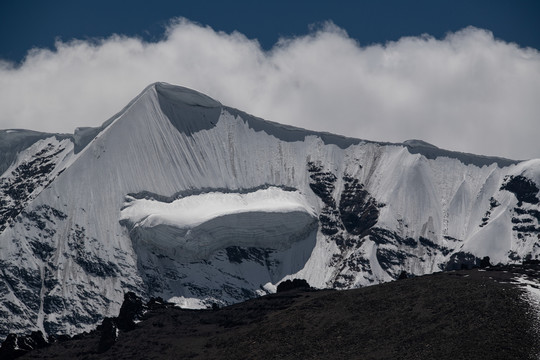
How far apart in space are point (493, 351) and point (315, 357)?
27.2 m

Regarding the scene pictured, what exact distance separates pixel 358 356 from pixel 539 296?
25725mm

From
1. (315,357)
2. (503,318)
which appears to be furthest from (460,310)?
(315,357)

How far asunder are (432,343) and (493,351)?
427 inches

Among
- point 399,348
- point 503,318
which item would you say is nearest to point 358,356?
point 399,348

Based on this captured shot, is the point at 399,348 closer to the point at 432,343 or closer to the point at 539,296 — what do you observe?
the point at 432,343

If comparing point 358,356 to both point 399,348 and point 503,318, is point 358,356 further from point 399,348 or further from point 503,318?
point 503,318

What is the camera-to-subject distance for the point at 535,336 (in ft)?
602

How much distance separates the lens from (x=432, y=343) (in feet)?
625

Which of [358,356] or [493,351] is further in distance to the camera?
[358,356]

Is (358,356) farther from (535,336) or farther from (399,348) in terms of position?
(535,336)

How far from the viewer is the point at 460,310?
7810 inches

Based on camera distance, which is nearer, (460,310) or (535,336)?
(535,336)

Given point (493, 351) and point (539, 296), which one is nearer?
point (493, 351)

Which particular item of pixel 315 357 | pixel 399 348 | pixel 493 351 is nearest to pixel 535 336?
pixel 493 351
